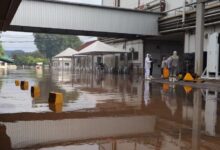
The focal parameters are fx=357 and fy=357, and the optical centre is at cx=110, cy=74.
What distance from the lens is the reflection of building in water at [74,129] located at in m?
5.77

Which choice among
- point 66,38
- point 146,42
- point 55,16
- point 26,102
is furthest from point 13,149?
point 66,38

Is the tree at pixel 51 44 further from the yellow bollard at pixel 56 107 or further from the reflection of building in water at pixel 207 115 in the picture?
the reflection of building in water at pixel 207 115

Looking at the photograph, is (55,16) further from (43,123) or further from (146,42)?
(43,123)

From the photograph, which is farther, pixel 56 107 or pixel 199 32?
pixel 199 32

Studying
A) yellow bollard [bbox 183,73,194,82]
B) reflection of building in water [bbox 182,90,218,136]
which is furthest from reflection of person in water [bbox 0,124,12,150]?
yellow bollard [bbox 183,73,194,82]

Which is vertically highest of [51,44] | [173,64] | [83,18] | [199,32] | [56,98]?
[51,44]

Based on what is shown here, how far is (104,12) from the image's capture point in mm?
30438

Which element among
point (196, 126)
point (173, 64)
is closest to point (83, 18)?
point (173, 64)

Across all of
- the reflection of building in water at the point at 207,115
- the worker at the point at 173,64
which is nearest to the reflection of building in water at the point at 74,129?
the reflection of building in water at the point at 207,115

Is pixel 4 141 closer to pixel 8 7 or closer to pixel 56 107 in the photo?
pixel 56 107

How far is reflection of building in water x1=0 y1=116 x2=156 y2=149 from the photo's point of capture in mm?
5766

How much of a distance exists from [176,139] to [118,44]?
37.4 m

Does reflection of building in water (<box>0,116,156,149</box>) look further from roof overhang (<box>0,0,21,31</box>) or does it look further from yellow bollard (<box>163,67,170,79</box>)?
yellow bollard (<box>163,67,170,79</box>)

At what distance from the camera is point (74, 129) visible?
261 inches
